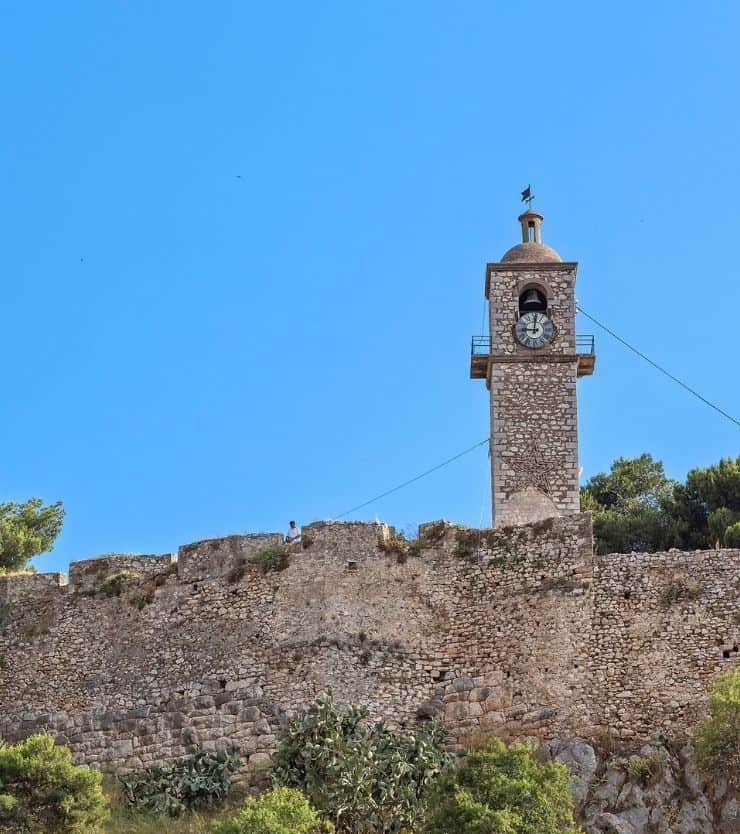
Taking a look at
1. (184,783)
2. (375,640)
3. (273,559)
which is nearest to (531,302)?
(273,559)

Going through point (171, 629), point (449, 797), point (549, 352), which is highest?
point (549, 352)

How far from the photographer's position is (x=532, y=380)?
121ft

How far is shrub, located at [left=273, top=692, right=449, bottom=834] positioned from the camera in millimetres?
26828

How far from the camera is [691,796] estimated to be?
27.7 metres

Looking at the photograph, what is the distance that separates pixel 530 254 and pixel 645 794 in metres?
14.9

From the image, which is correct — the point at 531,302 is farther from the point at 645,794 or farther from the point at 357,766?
the point at 357,766

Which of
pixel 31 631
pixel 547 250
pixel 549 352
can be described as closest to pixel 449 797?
pixel 31 631

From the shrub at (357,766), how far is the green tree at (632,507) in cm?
1328

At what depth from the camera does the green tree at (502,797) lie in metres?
24.5

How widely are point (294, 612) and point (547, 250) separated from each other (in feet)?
39.0

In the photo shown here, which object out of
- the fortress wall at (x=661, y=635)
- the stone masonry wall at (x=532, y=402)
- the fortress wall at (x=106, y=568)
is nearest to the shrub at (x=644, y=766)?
the fortress wall at (x=661, y=635)

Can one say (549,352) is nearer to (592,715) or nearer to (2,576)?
(592,715)

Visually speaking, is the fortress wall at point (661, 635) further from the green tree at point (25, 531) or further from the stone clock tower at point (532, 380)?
the green tree at point (25, 531)

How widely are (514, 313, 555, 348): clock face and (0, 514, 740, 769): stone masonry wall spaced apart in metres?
6.91
